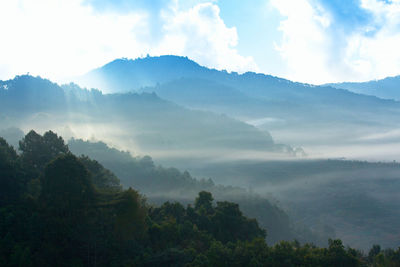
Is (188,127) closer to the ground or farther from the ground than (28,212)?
farther from the ground

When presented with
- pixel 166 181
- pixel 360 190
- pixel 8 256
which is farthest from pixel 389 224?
pixel 8 256

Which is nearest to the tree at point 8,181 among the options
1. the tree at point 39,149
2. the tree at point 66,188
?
the tree at point 39,149

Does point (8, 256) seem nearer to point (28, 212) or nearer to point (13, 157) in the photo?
point (28, 212)

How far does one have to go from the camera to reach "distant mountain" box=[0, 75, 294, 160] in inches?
5128

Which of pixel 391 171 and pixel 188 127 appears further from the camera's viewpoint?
pixel 188 127

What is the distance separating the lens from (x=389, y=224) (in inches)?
3041

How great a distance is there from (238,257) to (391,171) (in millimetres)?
125252

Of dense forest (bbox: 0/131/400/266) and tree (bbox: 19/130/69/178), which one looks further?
tree (bbox: 19/130/69/178)

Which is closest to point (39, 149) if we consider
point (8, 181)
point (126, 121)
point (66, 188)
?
point (8, 181)

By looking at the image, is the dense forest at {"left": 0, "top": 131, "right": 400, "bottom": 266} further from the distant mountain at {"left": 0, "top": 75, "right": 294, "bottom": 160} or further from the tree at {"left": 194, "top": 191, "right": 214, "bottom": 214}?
the distant mountain at {"left": 0, "top": 75, "right": 294, "bottom": 160}

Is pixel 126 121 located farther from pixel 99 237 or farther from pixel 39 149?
pixel 99 237

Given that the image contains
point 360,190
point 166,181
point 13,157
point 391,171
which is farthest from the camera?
point 391,171

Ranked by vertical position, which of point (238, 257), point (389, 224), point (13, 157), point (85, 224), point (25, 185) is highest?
point (13, 157)

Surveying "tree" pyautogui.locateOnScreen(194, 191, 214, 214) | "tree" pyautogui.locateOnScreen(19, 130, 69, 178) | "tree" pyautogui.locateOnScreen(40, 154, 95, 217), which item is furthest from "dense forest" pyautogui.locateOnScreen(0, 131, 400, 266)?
"tree" pyautogui.locateOnScreen(19, 130, 69, 178)
